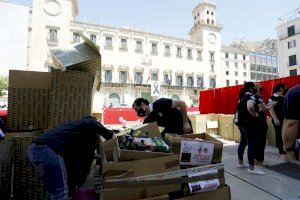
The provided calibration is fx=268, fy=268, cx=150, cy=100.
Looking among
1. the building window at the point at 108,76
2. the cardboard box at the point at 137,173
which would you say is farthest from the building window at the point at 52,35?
the cardboard box at the point at 137,173

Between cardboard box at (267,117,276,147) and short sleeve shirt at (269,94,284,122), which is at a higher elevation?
short sleeve shirt at (269,94,284,122)

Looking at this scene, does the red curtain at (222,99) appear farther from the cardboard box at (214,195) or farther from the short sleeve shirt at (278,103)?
the cardboard box at (214,195)

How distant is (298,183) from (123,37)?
39.8m

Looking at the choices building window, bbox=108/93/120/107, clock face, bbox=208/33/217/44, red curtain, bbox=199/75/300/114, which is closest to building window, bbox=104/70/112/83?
building window, bbox=108/93/120/107

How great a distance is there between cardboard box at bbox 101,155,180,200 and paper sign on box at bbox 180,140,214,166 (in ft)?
1.00

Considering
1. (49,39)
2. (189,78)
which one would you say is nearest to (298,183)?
(49,39)

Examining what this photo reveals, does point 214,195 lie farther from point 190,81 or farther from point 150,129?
point 190,81

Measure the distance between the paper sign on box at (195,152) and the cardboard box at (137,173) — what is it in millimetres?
304

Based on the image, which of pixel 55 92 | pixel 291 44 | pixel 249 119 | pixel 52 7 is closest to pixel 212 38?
pixel 291 44

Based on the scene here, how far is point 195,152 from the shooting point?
110 inches

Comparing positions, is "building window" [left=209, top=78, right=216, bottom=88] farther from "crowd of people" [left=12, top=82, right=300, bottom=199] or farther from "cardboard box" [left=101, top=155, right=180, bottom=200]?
"cardboard box" [left=101, top=155, right=180, bottom=200]

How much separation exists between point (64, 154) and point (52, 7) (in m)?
40.2

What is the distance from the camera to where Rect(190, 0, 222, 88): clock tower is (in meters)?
48.2

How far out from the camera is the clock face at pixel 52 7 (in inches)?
1486
